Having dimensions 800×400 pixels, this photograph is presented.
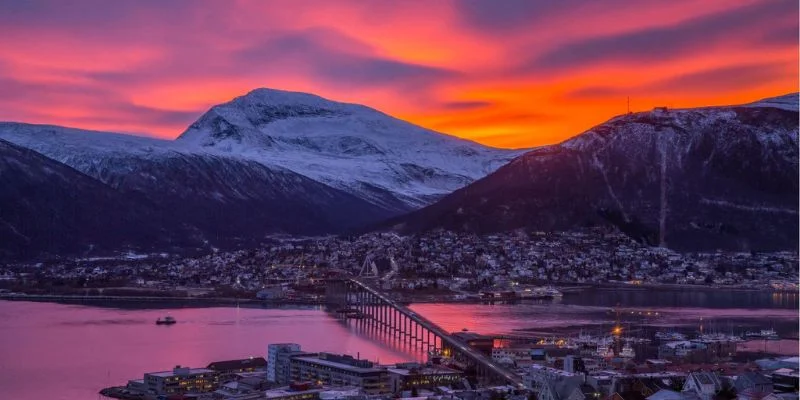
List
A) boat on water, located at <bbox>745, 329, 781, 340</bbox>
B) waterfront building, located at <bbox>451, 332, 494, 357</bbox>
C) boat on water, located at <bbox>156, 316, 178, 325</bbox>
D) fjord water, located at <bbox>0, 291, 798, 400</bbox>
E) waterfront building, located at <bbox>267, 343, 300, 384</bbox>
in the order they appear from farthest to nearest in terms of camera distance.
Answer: boat on water, located at <bbox>156, 316, 178, 325</bbox> < boat on water, located at <bbox>745, 329, 781, 340</bbox> < waterfront building, located at <bbox>451, 332, 494, 357</bbox> < fjord water, located at <bbox>0, 291, 798, 400</bbox> < waterfront building, located at <bbox>267, 343, 300, 384</bbox>

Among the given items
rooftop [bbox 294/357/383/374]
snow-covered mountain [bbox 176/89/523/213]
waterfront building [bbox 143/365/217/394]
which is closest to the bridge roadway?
rooftop [bbox 294/357/383/374]

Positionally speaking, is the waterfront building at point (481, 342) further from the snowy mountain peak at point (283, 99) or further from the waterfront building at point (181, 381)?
the snowy mountain peak at point (283, 99)

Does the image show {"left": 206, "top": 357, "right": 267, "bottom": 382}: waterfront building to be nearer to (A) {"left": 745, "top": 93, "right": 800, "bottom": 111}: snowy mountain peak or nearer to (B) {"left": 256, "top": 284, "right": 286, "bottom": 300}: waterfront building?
(B) {"left": 256, "top": 284, "right": 286, "bottom": 300}: waterfront building

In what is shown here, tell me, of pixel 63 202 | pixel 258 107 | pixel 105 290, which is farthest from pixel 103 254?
pixel 258 107

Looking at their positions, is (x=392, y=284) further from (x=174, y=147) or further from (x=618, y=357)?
(x=174, y=147)

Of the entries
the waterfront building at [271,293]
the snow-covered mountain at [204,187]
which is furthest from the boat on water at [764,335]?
the snow-covered mountain at [204,187]

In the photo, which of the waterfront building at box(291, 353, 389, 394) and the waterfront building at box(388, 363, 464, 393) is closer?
the waterfront building at box(291, 353, 389, 394)

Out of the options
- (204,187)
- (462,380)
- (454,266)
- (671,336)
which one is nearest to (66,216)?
(204,187)
